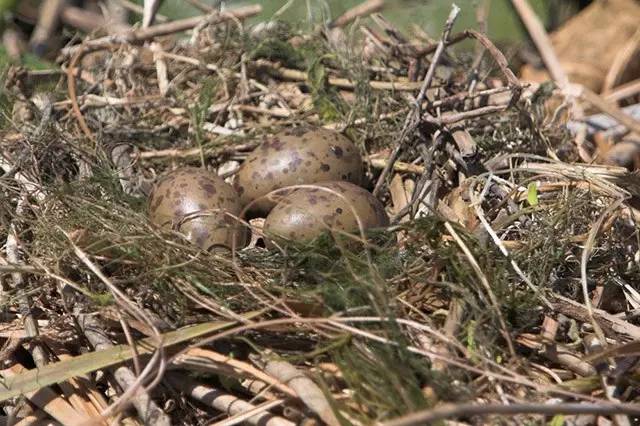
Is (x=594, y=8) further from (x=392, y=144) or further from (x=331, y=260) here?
(x=331, y=260)

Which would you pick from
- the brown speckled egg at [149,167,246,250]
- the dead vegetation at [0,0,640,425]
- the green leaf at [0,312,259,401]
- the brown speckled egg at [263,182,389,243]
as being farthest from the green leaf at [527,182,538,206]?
the green leaf at [0,312,259,401]

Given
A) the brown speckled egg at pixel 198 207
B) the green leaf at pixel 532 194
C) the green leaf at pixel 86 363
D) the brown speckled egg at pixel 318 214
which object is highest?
the green leaf at pixel 532 194

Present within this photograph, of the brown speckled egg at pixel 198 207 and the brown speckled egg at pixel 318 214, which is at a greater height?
the brown speckled egg at pixel 318 214


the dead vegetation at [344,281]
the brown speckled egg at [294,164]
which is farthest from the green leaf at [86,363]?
the brown speckled egg at [294,164]

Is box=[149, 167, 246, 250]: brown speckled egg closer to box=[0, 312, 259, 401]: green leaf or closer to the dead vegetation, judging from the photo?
the dead vegetation

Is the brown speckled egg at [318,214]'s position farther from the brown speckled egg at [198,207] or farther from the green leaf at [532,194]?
the green leaf at [532,194]

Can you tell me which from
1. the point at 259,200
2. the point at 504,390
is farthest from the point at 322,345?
the point at 259,200
